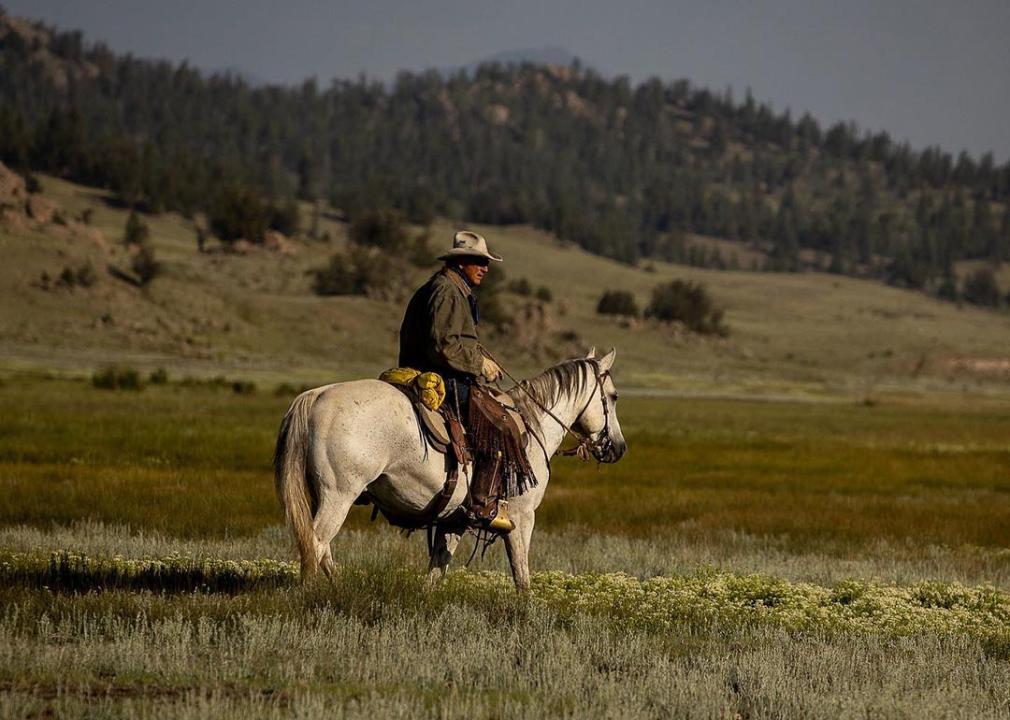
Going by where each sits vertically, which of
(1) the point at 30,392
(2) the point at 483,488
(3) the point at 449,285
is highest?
(3) the point at 449,285

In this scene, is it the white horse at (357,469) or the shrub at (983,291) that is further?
the shrub at (983,291)

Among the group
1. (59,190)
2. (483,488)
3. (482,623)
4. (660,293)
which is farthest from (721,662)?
(59,190)

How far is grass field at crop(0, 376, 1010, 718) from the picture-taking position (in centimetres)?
756

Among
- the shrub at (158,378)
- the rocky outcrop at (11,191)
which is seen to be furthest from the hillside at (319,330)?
the shrub at (158,378)

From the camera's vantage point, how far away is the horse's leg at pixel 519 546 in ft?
36.8

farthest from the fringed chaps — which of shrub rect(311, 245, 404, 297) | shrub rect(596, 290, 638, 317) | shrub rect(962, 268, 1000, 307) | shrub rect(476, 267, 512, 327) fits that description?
shrub rect(962, 268, 1000, 307)

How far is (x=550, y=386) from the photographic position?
39.1 feet

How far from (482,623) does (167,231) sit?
4039 inches

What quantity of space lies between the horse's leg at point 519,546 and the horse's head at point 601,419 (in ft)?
4.22

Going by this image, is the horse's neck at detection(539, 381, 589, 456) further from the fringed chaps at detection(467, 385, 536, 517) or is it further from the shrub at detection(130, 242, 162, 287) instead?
the shrub at detection(130, 242, 162, 287)

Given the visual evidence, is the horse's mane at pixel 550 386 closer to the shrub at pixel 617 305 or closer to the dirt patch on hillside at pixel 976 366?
the dirt patch on hillside at pixel 976 366

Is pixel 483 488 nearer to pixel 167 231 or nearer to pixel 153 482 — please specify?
pixel 153 482

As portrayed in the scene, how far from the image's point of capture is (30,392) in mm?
38375

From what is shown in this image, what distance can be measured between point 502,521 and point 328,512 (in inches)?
64.4
